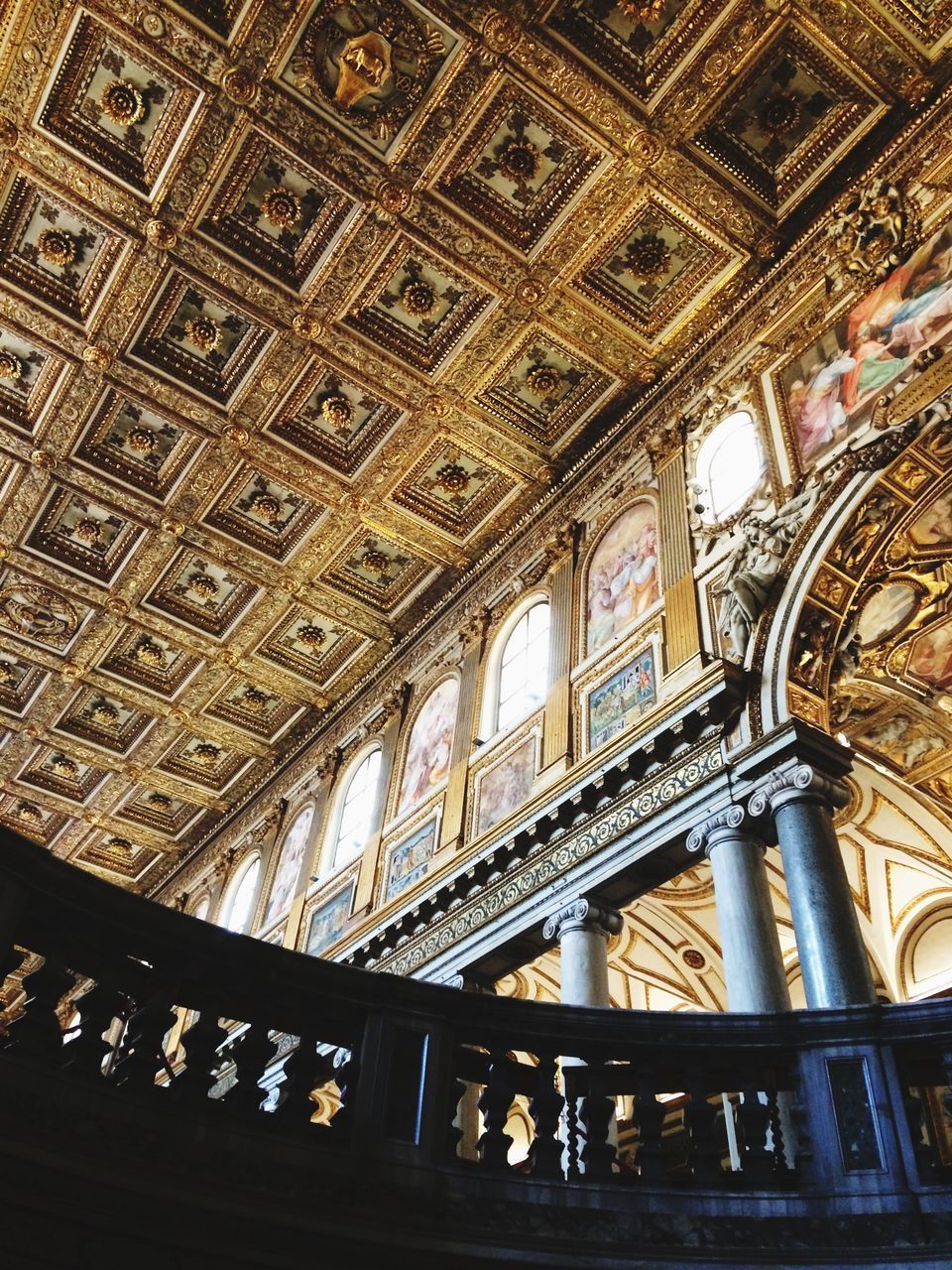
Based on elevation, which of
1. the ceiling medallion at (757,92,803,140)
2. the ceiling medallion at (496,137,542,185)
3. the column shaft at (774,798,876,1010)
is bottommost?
the column shaft at (774,798,876,1010)

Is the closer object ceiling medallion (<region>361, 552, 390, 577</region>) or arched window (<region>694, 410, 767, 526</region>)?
arched window (<region>694, 410, 767, 526</region>)

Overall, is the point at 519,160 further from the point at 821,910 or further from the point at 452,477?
the point at 821,910

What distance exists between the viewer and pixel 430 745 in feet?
50.5

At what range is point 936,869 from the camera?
1477 cm

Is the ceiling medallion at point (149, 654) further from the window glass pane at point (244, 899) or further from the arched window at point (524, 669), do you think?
the arched window at point (524, 669)

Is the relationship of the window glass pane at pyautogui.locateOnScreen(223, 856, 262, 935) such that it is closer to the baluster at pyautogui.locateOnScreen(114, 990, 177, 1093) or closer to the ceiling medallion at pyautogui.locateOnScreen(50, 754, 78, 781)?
the ceiling medallion at pyautogui.locateOnScreen(50, 754, 78, 781)

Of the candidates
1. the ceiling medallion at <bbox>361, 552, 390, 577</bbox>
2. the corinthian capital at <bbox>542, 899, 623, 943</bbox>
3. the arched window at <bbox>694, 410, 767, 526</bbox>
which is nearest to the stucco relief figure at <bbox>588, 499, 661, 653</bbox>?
the arched window at <bbox>694, 410, 767, 526</bbox>

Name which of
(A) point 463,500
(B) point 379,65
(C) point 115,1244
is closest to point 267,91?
(B) point 379,65

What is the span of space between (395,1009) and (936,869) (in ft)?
38.0

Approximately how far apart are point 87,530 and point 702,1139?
1365 centimetres

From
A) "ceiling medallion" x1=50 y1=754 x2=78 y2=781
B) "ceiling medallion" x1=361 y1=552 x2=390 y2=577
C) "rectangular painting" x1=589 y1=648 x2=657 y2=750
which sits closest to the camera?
"rectangular painting" x1=589 y1=648 x2=657 y2=750

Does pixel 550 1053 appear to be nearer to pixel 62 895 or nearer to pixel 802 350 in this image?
pixel 62 895

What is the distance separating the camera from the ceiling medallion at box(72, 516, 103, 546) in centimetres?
1639

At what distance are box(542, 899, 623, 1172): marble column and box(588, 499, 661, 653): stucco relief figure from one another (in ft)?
10.4
